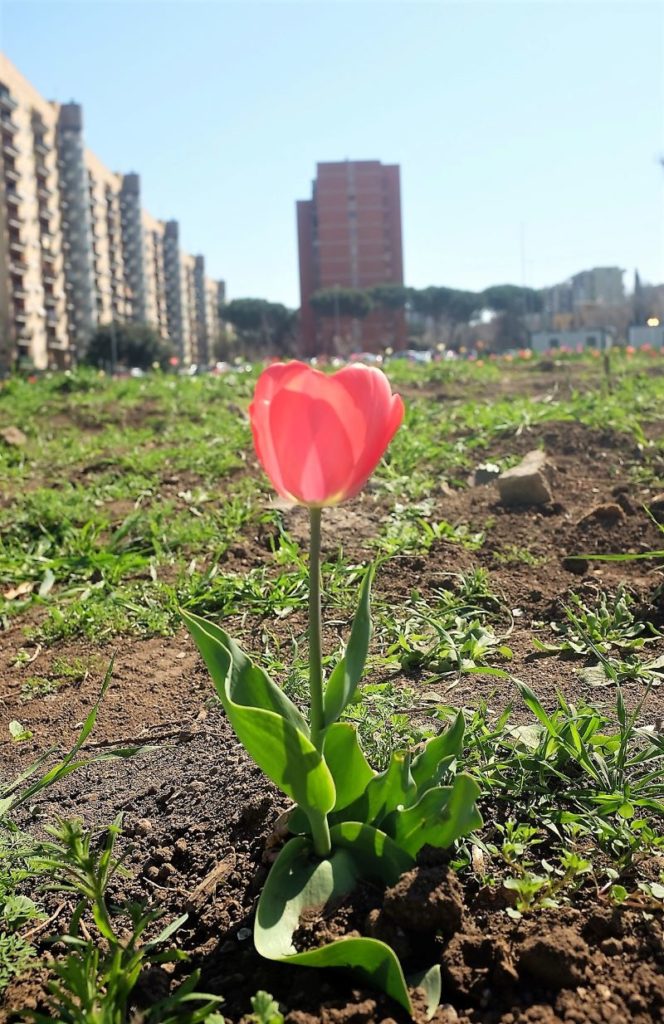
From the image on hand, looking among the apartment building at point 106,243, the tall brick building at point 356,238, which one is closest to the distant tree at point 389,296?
the tall brick building at point 356,238

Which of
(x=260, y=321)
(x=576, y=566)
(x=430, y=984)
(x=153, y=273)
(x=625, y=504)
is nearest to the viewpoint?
(x=430, y=984)

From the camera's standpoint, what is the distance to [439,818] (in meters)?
1.24

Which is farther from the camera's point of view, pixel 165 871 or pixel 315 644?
pixel 165 871

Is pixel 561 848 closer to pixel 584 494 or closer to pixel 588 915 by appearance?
pixel 588 915

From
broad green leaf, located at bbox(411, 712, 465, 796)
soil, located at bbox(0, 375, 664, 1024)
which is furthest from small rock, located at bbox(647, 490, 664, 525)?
broad green leaf, located at bbox(411, 712, 465, 796)

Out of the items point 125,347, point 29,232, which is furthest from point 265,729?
point 29,232

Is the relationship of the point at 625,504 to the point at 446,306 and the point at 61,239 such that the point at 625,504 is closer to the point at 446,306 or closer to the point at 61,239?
the point at 61,239

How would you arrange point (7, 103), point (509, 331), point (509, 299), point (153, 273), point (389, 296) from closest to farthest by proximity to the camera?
point (7, 103) → point (509, 331) → point (389, 296) → point (509, 299) → point (153, 273)

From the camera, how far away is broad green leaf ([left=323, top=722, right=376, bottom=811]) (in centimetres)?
132

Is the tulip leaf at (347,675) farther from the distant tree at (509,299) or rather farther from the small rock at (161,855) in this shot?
the distant tree at (509,299)

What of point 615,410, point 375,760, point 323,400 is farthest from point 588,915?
point 615,410

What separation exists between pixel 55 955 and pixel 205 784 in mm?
478

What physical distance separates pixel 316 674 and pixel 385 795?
0.80 ft

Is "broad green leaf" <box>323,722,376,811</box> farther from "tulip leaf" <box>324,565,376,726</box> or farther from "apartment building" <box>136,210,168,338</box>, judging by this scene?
"apartment building" <box>136,210,168,338</box>
